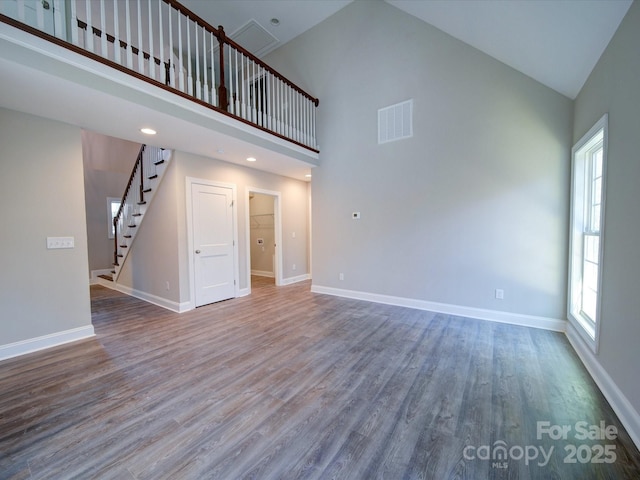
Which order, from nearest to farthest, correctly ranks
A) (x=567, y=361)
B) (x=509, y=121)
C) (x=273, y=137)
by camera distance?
1. (x=567, y=361)
2. (x=509, y=121)
3. (x=273, y=137)

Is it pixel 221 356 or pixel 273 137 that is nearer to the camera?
pixel 221 356

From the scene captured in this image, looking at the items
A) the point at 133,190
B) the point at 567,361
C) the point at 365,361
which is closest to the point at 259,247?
the point at 133,190

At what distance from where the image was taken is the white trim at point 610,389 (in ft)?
5.17

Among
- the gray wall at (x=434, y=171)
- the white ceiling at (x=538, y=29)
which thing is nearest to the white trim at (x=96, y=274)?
the gray wall at (x=434, y=171)

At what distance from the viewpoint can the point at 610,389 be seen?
1895 millimetres

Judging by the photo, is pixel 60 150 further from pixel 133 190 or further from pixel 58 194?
pixel 133 190

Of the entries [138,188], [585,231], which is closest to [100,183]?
[138,188]

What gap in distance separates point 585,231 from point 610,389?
65.8 inches

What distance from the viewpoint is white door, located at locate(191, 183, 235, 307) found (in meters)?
4.27

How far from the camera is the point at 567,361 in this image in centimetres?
248

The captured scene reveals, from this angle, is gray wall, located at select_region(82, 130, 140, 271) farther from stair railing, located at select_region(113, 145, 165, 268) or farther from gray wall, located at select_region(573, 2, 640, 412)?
gray wall, located at select_region(573, 2, 640, 412)

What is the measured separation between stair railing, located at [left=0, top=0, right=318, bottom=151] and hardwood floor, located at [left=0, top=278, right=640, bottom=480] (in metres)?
2.81

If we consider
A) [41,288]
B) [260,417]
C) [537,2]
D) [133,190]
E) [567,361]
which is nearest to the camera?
[260,417]

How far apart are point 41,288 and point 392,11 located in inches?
238
